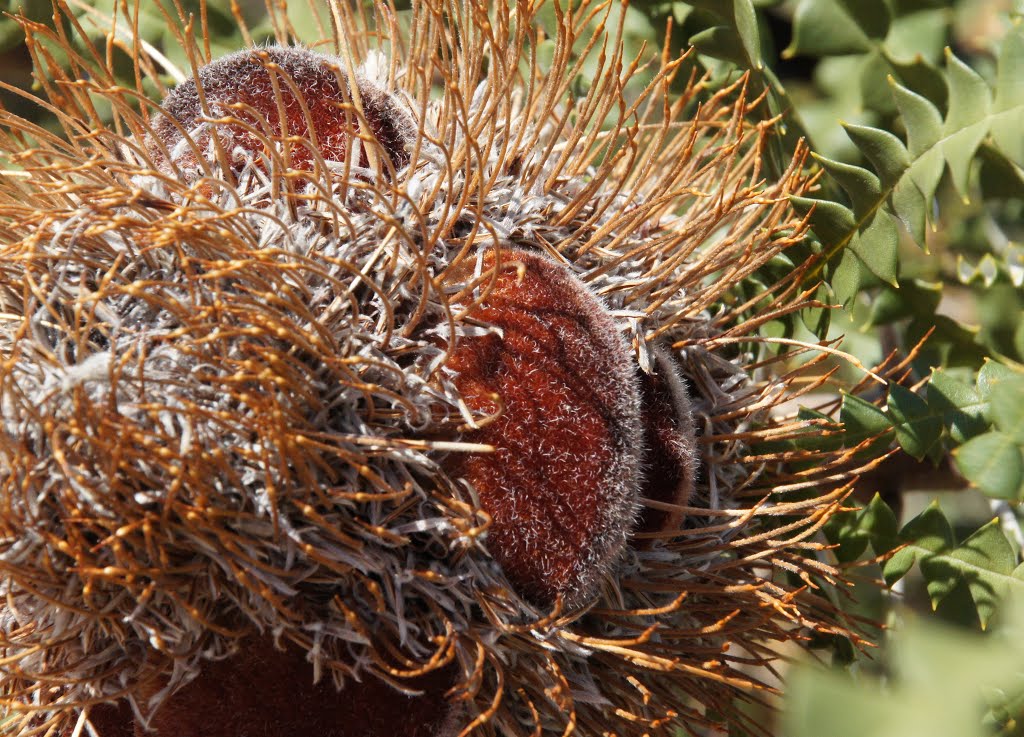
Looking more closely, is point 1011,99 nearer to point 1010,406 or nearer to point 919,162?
point 919,162

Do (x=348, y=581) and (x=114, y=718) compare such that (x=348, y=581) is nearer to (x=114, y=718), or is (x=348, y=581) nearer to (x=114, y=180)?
(x=114, y=718)

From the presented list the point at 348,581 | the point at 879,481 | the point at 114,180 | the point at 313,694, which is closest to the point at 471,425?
the point at 348,581

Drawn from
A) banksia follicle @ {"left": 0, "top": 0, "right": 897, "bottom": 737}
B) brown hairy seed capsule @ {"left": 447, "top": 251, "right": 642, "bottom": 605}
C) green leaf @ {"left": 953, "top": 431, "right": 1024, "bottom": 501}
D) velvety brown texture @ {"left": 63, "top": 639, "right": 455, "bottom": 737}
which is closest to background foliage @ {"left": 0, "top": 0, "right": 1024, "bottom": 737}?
green leaf @ {"left": 953, "top": 431, "right": 1024, "bottom": 501}

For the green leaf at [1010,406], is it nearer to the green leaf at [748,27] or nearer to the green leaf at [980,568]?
the green leaf at [980,568]

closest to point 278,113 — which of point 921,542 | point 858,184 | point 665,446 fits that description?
point 665,446

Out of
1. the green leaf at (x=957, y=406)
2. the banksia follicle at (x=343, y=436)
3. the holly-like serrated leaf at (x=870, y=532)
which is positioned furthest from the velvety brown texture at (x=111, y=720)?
the green leaf at (x=957, y=406)

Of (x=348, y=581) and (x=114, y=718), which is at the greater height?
(x=348, y=581)
